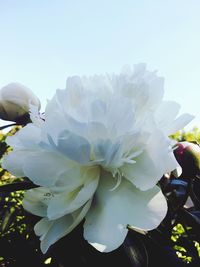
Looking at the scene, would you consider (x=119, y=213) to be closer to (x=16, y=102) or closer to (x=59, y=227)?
(x=59, y=227)

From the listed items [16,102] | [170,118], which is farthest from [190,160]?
[16,102]

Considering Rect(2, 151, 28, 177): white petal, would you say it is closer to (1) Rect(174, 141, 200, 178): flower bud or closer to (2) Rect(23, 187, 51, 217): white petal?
(2) Rect(23, 187, 51, 217): white petal

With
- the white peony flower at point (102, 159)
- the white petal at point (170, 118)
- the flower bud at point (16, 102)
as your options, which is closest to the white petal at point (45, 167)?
the white peony flower at point (102, 159)

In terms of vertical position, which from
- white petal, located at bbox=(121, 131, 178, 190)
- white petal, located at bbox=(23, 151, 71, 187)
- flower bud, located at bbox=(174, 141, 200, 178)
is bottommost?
flower bud, located at bbox=(174, 141, 200, 178)

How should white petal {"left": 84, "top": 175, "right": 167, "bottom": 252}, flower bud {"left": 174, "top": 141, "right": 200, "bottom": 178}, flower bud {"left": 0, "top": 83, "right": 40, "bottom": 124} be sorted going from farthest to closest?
1. flower bud {"left": 0, "top": 83, "right": 40, "bottom": 124}
2. flower bud {"left": 174, "top": 141, "right": 200, "bottom": 178}
3. white petal {"left": 84, "top": 175, "right": 167, "bottom": 252}

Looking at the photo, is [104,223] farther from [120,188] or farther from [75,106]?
[75,106]

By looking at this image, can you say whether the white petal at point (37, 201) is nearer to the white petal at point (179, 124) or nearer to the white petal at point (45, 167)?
the white petal at point (45, 167)

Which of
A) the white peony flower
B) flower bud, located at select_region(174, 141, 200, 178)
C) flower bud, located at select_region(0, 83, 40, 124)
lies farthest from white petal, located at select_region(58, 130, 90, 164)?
flower bud, located at select_region(0, 83, 40, 124)
